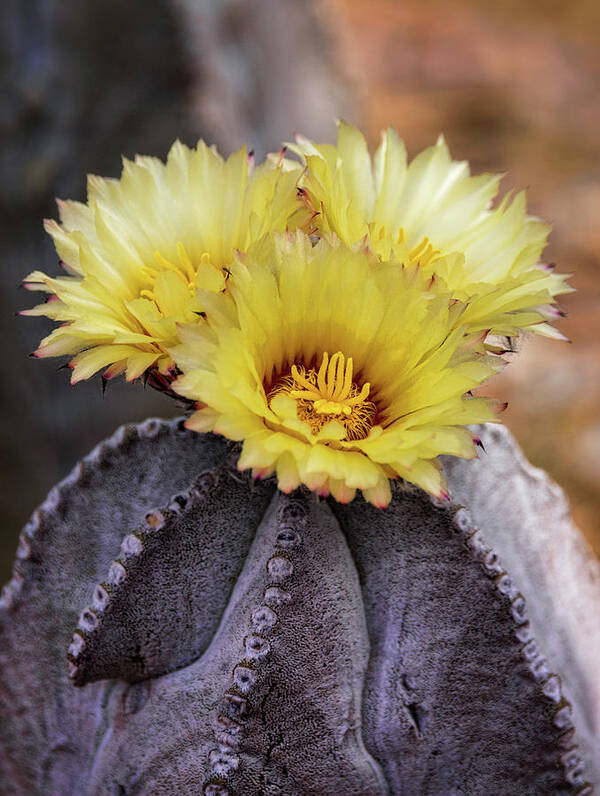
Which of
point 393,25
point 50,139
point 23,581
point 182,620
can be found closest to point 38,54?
point 50,139

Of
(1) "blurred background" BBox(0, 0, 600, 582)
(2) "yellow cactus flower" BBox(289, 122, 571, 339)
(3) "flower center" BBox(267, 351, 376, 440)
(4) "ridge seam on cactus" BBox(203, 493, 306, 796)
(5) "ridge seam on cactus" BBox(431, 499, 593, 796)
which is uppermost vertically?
(1) "blurred background" BBox(0, 0, 600, 582)

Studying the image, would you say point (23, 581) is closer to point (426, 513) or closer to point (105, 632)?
point (105, 632)

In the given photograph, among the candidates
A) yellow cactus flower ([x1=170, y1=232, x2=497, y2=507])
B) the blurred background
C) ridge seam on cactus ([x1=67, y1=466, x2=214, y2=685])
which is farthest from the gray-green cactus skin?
the blurred background

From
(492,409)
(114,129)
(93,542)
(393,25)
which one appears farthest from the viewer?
(393,25)

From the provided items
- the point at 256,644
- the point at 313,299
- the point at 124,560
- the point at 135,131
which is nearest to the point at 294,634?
the point at 256,644

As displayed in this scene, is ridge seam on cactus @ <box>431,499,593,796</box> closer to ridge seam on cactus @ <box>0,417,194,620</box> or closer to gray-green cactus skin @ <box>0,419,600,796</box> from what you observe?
gray-green cactus skin @ <box>0,419,600,796</box>

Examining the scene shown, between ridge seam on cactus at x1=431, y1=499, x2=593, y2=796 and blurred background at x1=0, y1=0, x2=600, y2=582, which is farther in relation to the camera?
blurred background at x1=0, y1=0, x2=600, y2=582

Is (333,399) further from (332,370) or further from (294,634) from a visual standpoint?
(294,634)
